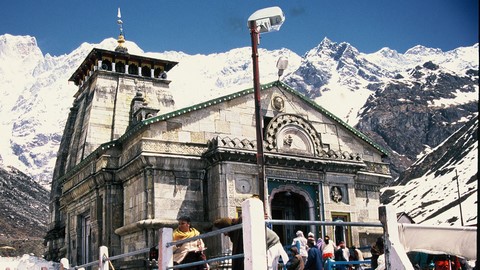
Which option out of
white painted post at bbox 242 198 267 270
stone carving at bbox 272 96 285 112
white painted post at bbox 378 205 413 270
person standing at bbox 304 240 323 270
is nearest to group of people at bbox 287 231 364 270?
person standing at bbox 304 240 323 270

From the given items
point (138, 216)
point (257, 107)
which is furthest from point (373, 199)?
point (257, 107)

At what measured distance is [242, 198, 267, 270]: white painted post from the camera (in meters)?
10.3

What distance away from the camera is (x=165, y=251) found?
495 inches

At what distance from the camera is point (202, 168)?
25.6 meters

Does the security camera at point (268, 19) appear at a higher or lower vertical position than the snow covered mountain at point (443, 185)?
lower

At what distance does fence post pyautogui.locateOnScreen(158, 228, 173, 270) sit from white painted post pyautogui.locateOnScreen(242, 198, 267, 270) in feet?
8.43

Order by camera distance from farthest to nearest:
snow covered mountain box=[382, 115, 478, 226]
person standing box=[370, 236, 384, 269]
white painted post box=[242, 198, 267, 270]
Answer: snow covered mountain box=[382, 115, 478, 226] → person standing box=[370, 236, 384, 269] → white painted post box=[242, 198, 267, 270]

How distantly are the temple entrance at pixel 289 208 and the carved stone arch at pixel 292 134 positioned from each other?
1.90 meters

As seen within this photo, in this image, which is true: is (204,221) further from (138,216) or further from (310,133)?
(310,133)

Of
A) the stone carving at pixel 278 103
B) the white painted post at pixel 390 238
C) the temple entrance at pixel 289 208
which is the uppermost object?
the stone carving at pixel 278 103

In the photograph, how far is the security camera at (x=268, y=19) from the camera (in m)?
18.8

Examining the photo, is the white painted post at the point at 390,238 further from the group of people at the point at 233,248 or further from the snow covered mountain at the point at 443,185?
the snow covered mountain at the point at 443,185

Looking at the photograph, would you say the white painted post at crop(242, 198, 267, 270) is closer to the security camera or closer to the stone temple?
the security camera

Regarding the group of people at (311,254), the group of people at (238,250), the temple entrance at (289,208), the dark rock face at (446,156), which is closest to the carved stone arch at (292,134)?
the temple entrance at (289,208)
